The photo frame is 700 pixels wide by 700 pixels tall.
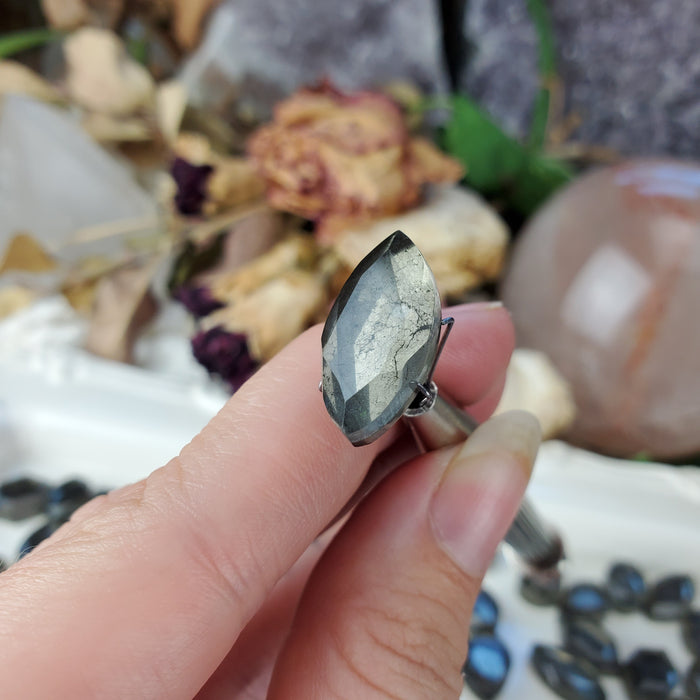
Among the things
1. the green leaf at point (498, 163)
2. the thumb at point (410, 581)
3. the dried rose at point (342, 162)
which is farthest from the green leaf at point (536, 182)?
the thumb at point (410, 581)

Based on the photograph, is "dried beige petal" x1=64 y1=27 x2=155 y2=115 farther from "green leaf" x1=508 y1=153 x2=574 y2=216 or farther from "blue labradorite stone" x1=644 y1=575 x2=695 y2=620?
"blue labradorite stone" x1=644 y1=575 x2=695 y2=620

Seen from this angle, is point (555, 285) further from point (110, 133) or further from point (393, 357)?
point (110, 133)

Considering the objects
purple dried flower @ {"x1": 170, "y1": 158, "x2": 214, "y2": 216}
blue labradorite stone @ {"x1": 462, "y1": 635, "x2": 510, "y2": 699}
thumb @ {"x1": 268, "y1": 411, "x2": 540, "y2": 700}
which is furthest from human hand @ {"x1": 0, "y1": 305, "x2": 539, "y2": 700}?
purple dried flower @ {"x1": 170, "y1": 158, "x2": 214, "y2": 216}

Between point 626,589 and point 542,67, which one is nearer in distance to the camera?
point 626,589

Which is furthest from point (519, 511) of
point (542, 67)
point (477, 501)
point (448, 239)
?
point (542, 67)

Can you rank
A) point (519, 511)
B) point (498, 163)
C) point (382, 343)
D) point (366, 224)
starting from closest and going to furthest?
1. point (382, 343)
2. point (519, 511)
3. point (366, 224)
4. point (498, 163)

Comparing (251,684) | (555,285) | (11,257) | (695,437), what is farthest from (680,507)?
(11,257)

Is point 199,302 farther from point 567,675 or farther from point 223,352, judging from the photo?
point 567,675
